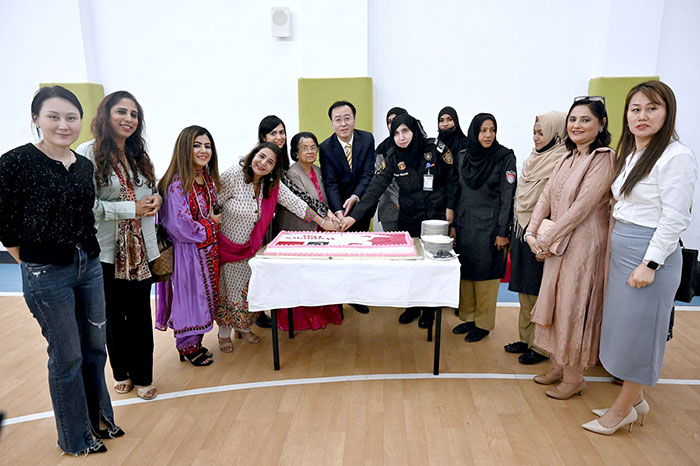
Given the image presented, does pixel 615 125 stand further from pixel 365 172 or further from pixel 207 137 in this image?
pixel 207 137

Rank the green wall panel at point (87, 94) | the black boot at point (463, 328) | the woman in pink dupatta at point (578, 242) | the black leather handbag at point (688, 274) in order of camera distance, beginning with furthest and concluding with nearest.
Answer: the green wall panel at point (87, 94)
the black boot at point (463, 328)
the woman in pink dupatta at point (578, 242)
the black leather handbag at point (688, 274)

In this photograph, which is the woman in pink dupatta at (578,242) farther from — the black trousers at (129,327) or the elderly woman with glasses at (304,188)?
the black trousers at (129,327)

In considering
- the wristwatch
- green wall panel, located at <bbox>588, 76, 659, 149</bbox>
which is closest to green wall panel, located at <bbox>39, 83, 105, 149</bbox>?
the wristwatch

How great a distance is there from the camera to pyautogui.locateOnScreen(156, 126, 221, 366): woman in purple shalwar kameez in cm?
261

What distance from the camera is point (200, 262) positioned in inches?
110

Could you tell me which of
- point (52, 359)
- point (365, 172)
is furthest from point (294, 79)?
point (52, 359)

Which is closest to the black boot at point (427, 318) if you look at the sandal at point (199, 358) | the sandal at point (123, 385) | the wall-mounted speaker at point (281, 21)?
the sandal at point (199, 358)

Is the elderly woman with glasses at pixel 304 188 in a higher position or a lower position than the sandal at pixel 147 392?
higher

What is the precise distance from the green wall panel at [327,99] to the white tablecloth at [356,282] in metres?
2.51

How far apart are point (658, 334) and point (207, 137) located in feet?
8.30

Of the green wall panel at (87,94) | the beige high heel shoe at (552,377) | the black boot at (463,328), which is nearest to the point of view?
the beige high heel shoe at (552,377)

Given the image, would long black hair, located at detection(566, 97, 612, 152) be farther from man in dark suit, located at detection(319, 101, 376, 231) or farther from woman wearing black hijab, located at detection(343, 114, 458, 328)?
man in dark suit, located at detection(319, 101, 376, 231)

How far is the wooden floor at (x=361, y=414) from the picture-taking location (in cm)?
209

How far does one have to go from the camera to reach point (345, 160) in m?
3.59
